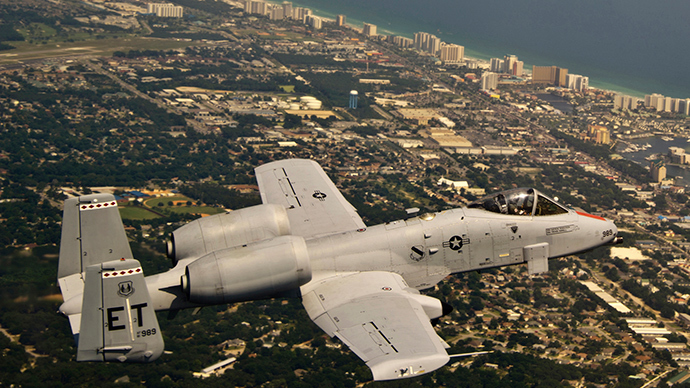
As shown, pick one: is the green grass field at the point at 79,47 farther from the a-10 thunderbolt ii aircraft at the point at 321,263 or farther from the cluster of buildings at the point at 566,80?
the a-10 thunderbolt ii aircraft at the point at 321,263

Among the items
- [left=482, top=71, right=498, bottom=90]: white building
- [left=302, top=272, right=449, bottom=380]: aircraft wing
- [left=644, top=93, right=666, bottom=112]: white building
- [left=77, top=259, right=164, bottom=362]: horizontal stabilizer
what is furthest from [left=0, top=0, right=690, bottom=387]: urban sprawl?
[left=77, top=259, right=164, bottom=362]: horizontal stabilizer

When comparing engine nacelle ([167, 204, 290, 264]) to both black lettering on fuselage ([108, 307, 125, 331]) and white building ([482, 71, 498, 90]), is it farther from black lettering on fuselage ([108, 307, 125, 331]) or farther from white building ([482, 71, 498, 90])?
white building ([482, 71, 498, 90])

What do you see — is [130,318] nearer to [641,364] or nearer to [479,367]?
[479,367]

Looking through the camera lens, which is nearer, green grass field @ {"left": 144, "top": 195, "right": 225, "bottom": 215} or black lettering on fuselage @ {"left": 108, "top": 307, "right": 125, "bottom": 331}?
black lettering on fuselage @ {"left": 108, "top": 307, "right": 125, "bottom": 331}

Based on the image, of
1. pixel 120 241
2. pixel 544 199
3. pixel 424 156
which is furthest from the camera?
pixel 424 156

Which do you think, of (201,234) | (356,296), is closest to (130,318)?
(201,234)

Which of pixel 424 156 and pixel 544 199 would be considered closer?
pixel 544 199
